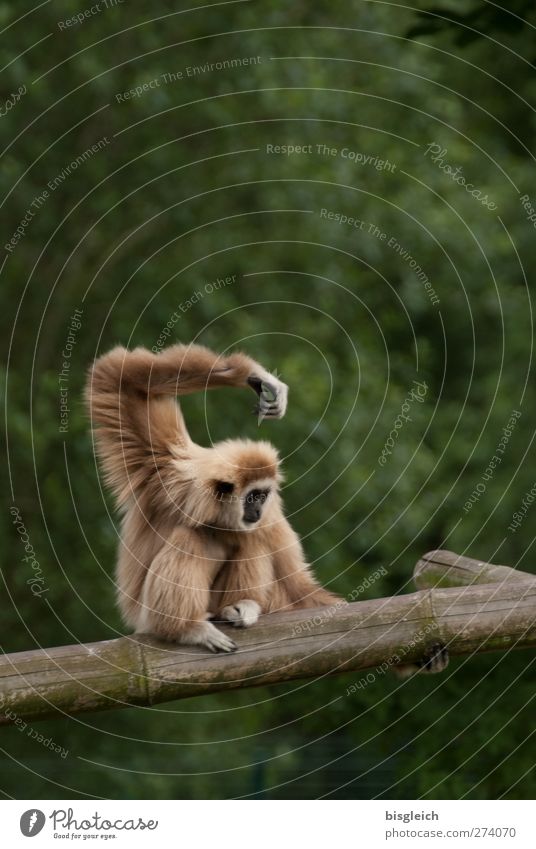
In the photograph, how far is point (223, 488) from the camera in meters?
6.12

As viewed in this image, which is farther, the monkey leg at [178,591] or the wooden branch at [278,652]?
the monkey leg at [178,591]

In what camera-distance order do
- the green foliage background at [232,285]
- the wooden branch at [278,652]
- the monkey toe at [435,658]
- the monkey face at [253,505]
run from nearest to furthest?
the wooden branch at [278,652], the monkey toe at [435,658], the monkey face at [253,505], the green foliage background at [232,285]

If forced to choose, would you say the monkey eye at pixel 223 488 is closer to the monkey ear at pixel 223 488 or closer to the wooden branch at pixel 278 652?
the monkey ear at pixel 223 488

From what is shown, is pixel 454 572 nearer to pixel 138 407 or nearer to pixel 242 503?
pixel 242 503

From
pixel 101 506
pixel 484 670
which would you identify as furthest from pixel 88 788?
pixel 484 670

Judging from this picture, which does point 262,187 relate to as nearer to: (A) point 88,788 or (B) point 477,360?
(B) point 477,360

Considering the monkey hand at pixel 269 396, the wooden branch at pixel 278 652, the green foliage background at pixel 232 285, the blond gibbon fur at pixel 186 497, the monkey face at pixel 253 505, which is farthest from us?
the green foliage background at pixel 232 285

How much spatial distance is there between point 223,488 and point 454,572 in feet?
4.34

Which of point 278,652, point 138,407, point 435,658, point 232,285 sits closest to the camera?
point 278,652

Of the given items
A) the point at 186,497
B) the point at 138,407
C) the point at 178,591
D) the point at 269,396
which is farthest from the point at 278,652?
the point at 138,407

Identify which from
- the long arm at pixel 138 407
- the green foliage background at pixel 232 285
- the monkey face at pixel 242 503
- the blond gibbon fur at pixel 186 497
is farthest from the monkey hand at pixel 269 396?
the green foliage background at pixel 232 285

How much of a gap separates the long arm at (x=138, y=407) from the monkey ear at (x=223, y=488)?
344 mm

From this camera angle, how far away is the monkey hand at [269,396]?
581 centimetres

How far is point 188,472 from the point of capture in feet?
20.4
